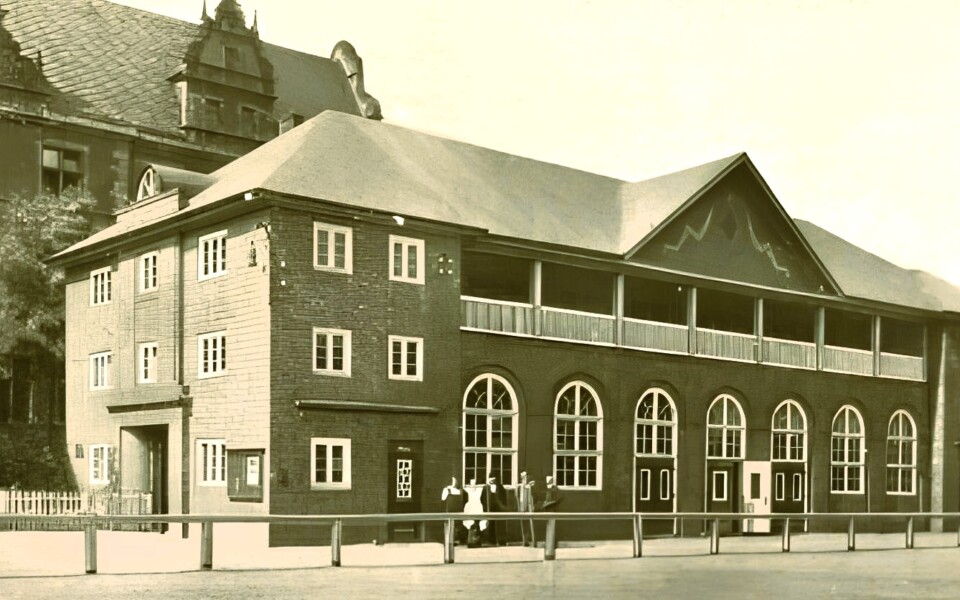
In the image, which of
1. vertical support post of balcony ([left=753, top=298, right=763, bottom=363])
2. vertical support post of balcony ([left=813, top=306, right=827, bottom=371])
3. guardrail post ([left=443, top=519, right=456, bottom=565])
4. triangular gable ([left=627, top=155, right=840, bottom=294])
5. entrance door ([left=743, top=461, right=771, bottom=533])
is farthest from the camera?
vertical support post of balcony ([left=813, top=306, right=827, bottom=371])

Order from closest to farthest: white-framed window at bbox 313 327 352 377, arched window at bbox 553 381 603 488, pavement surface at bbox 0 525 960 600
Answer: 1. pavement surface at bbox 0 525 960 600
2. white-framed window at bbox 313 327 352 377
3. arched window at bbox 553 381 603 488

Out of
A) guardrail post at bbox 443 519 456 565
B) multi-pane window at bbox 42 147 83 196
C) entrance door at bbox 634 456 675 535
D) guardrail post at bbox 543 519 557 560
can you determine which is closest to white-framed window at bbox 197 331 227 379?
guardrail post at bbox 443 519 456 565

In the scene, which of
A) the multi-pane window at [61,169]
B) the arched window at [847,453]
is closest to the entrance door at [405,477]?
the multi-pane window at [61,169]

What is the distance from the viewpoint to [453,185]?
32.9 metres

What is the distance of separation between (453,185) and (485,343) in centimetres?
402

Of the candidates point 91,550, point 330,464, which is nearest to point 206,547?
point 91,550

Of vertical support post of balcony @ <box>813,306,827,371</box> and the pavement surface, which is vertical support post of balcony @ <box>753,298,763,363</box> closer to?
vertical support post of balcony @ <box>813,306,827,371</box>

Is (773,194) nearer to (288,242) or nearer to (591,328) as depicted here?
(591,328)

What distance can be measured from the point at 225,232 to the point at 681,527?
14.1 metres

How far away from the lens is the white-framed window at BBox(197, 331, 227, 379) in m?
29.5

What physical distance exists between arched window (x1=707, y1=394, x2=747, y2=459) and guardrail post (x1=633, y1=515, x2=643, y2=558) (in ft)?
47.3

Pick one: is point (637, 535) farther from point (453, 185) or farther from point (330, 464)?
point (453, 185)

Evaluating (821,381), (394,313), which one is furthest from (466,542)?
(821,381)

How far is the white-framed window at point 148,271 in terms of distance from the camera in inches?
1250
